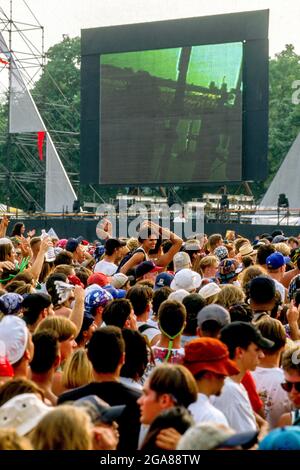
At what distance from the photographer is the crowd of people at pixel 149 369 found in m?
3.63

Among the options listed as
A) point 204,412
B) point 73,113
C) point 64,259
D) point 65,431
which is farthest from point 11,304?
point 73,113

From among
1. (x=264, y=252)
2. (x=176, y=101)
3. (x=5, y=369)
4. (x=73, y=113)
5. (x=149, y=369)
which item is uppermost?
(x=73, y=113)

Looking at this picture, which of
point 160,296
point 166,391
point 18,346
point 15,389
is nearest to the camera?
point 166,391

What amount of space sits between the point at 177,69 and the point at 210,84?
3.85ft

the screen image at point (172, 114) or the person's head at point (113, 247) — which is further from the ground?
the screen image at point (172, 114)

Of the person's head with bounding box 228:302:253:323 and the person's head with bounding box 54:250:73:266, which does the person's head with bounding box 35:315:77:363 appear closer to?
the person's head with bounding box 228:302:253:323

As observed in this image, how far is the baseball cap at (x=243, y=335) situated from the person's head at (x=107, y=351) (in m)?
0.62

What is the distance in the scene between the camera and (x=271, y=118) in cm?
6988

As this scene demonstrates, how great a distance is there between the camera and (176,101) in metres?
31.5

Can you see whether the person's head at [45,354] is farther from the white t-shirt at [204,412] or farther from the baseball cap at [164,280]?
the baseball cap at [164,280]

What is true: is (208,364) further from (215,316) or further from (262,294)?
(262,294)

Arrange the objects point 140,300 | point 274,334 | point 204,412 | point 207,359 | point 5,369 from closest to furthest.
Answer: point 204,412 → point 207,359 → point 5,369 → point 274,334 → point 140,300

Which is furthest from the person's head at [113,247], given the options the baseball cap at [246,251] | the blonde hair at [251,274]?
the blonde hair at [251,274]

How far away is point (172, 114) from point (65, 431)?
28409 millimetres
